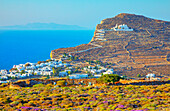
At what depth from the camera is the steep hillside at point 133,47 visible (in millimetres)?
63156

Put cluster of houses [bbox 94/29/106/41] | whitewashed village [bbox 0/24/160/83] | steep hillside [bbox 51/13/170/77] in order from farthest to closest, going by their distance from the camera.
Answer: cluster of houses [bbox 94/29/106/41]
steep hillside [bbox 51/13/170/77]
whitewashed village [bbox 0/24/160/83]

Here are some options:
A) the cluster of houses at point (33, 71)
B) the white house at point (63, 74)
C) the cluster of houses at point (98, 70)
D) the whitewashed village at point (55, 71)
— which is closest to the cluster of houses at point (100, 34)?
the whitewashed village at point (55, 71)

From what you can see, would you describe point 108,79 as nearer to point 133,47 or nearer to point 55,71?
point 55,71

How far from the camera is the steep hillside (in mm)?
63156

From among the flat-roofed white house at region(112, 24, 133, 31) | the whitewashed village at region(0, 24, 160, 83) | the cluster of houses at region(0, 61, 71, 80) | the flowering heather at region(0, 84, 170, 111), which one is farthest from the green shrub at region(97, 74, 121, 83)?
the flat-roofed white house at region(112, 24, 133, 31)

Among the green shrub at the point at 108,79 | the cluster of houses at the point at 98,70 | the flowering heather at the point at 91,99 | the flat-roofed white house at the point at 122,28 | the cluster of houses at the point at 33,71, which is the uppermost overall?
the flat-roofed white house at the point at 122,28

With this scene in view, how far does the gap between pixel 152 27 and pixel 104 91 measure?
83621 millimetres

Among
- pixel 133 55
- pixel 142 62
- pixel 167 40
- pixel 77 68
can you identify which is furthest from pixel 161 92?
pixel 167 40

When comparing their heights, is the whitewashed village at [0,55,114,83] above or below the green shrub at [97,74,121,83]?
below

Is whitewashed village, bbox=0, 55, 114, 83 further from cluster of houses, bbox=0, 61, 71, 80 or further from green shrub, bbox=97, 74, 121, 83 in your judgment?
green shrub, bbox=97, 74, 121, 83

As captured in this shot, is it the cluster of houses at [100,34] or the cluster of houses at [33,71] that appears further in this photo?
the cluster of houses at [100,34]

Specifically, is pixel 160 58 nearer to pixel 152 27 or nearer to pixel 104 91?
pixel 152 27

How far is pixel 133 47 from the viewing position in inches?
3152

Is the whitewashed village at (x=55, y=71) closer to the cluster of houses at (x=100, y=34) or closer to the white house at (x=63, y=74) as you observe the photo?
the white house at (x=63, y=74)
